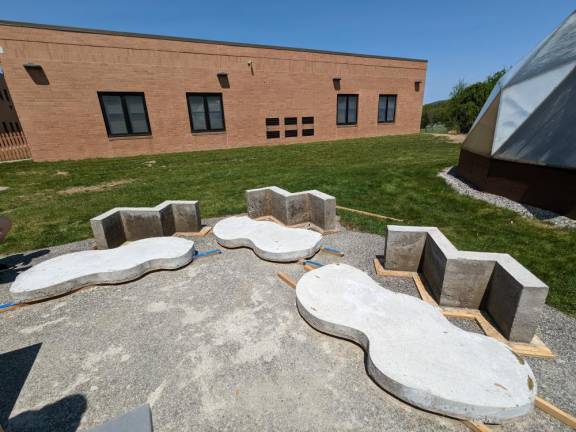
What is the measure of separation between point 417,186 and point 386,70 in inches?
827

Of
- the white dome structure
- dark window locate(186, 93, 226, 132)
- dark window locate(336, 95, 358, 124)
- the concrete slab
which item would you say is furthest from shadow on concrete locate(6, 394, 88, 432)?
dark window locate(336, 95, 358, 124)

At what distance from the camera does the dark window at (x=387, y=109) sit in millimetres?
28156

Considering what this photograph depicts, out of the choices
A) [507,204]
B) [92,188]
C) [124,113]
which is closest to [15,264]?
[92,188]

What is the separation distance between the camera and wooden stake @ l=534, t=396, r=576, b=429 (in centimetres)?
267

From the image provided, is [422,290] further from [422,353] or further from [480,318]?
[422,353]

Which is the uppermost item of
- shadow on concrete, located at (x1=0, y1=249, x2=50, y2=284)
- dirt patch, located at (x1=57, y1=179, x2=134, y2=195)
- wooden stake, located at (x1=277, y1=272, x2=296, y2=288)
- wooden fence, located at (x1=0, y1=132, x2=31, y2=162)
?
wooden fence, located at (x1=0, y1=132, x2=31, y2=162)

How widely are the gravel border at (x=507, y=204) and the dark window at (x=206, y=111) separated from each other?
52.7 feet

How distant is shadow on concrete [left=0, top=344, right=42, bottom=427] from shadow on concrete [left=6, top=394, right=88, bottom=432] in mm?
134

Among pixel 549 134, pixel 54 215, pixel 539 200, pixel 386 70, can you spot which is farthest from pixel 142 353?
pixel 386 70

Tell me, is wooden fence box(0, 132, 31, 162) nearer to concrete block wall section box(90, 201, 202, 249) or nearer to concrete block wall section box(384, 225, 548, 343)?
concrete block wall section box(90, 201, 202, 249)

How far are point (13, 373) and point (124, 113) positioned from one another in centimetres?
1874

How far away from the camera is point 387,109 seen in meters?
28.8

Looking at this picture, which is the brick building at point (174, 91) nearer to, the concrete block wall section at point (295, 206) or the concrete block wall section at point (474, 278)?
the concrete block wall section at point (295, 206)

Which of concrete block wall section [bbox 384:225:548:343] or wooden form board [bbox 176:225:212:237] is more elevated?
concrete block wall section [bbox 384:225:548:343]
